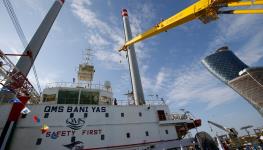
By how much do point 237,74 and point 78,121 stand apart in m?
88.8

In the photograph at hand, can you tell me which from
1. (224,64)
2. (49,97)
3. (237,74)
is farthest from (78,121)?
(224,64)

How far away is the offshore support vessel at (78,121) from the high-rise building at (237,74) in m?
48.2

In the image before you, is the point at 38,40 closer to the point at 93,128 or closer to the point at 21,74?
the point at 21,74

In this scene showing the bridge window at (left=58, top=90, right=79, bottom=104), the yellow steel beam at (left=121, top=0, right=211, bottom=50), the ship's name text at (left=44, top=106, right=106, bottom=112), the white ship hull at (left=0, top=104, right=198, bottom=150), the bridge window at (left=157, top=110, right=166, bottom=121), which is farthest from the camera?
the bridge window at (left=157, top=110, right=166, bottom=121)

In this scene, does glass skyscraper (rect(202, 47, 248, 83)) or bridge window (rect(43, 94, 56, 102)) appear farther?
glass skyscraper (rect(202, 47, 248, 83))

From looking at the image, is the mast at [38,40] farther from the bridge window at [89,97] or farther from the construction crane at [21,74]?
the bridge window at [89,97]

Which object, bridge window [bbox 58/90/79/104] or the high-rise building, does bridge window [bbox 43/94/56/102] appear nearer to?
bridge window [bbox 58/90/79/104]

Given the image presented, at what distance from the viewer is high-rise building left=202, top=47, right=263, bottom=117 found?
53.1 metres

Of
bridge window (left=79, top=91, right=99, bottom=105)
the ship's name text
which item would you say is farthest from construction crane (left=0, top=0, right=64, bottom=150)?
bridge window (left=79, top=91, right=99, bottom=105)

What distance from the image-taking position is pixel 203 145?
9.39 m

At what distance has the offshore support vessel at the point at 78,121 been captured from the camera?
14.1 m

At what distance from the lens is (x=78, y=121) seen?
15812mm

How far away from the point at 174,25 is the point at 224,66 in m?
80.8

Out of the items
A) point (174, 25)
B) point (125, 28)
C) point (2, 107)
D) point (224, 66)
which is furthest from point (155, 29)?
point (224, 66)
